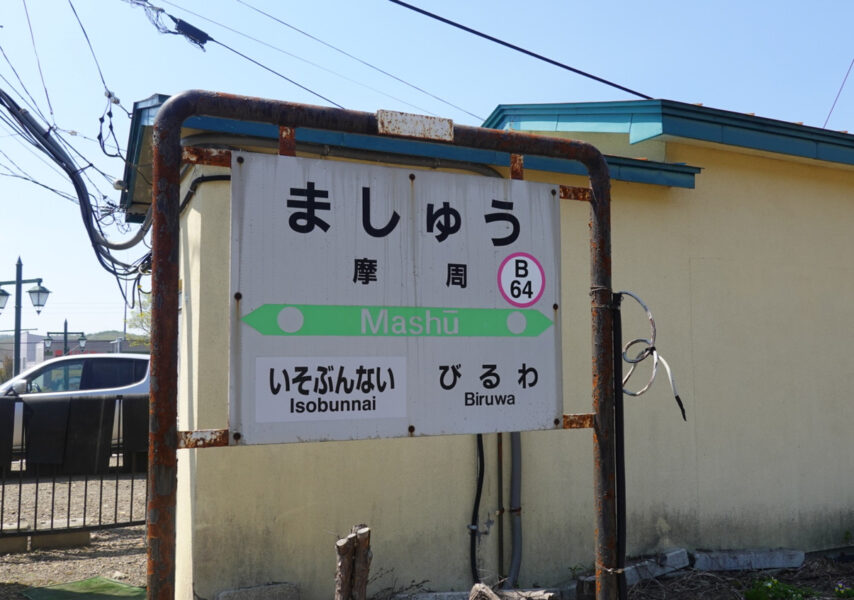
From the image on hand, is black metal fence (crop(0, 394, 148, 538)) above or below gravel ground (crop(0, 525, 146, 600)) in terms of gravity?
above

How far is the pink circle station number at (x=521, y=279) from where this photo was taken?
3.32 metres

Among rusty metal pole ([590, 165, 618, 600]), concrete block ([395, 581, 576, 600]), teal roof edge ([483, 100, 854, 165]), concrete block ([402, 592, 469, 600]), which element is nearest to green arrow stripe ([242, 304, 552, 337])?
rusty metal pole ([590, 165, 618, 600])

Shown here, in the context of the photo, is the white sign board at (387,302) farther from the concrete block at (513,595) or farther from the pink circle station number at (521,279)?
the concrete block at (513,595)

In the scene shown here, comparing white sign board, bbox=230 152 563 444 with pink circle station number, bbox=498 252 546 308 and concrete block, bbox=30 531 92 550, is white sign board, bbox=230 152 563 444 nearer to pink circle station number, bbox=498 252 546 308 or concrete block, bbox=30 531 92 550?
pink circle station number, bbox=498 252 546 308

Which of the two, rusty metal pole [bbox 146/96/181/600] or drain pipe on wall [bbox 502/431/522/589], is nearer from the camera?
rusty metal pole [bbox 146/96/181/600]

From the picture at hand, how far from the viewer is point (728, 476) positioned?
20.7 ft

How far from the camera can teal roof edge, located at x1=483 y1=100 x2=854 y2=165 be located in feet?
19.9

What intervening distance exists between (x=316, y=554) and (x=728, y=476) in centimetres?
354

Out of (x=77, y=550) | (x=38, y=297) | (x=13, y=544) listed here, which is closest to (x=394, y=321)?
(x=77, y=550)

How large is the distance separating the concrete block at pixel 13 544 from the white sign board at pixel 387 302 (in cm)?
618

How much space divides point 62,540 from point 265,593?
4.06m

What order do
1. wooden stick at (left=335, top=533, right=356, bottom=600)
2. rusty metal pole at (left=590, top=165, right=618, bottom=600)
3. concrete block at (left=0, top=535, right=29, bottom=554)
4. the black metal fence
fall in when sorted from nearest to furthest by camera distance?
wooden stick at (left=335, top=533, right=356, bottom=600) → rusty metal pole at (left=590, top=165, right=618, bottom=600) → concrete block at (left=0, top=535, right=29, bottom=554) → the black metal fence

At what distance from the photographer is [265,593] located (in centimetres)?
482

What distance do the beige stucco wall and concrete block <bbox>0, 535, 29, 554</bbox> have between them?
345 cm
